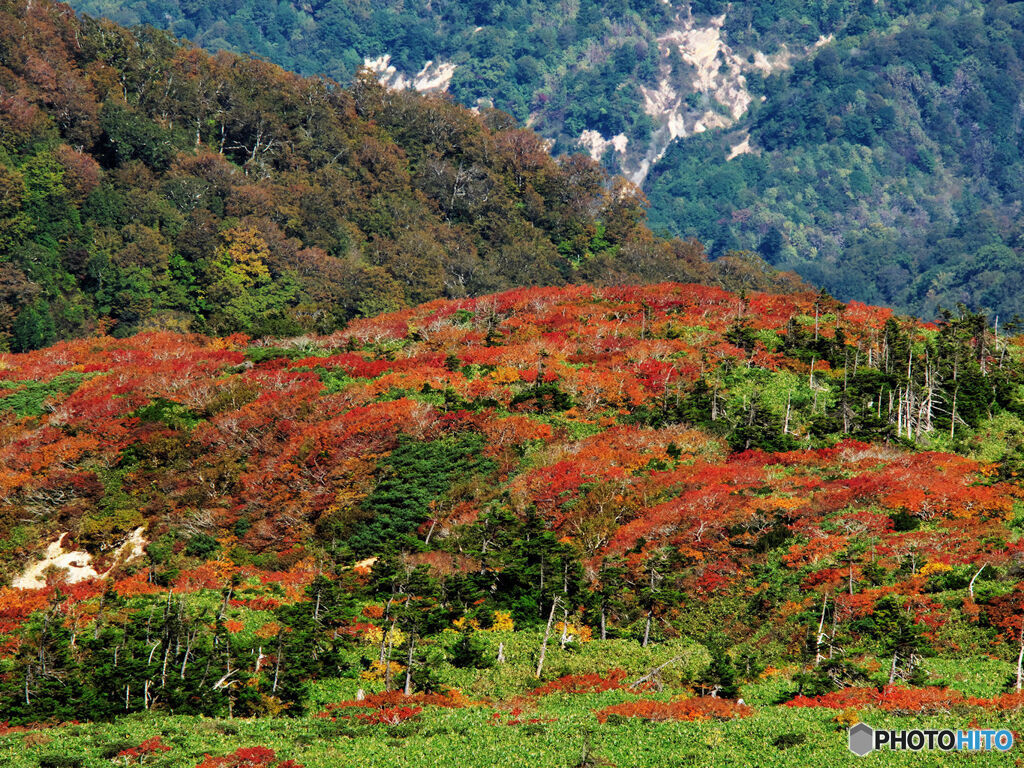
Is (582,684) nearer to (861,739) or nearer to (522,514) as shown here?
(861,739)

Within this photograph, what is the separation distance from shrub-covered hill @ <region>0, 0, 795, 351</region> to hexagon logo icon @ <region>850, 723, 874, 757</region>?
58.1 meters

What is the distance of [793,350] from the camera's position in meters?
64.5

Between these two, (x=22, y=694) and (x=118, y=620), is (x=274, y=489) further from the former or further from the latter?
(x=22, y=694)

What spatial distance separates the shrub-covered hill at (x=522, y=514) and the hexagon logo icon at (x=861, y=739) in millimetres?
1543

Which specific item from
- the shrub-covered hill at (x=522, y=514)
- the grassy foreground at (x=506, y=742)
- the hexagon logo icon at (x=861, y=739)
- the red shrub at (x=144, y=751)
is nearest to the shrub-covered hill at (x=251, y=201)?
the shrub-covered hill at (x=522, y=514)

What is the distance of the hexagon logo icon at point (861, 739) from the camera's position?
27469mm

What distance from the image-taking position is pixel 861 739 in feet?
91.5

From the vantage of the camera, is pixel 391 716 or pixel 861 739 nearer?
pixel 861 739

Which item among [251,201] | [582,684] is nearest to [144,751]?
[582,684]

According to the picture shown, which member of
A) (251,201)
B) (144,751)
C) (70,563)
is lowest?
(144,751)

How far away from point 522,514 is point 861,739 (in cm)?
2218

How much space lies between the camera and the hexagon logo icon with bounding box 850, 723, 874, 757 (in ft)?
90.1

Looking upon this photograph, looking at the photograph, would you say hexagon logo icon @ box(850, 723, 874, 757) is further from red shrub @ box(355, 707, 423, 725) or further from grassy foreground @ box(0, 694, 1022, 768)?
red shrub @ box(355, 707, 423, 725)

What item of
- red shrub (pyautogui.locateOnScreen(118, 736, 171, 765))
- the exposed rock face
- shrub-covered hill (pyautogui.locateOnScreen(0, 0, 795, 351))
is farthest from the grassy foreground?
shrub-covered hill (pyautogui.locateOnScreen(0, 0, 795, 351))
